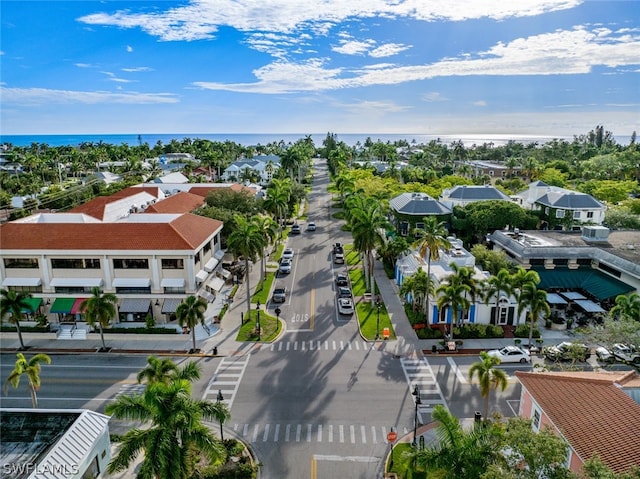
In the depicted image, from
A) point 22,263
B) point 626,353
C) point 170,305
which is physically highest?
point 22,263

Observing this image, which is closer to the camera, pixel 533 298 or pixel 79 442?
pixel 79 442

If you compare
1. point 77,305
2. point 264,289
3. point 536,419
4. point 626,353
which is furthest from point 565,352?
point 77,305

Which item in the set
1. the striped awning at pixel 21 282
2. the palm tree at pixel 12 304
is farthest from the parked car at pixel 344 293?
the striped awning at pixel 21 282

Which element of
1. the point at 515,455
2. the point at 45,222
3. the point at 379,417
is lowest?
the point at 379,417

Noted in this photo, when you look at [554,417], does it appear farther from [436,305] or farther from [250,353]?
[250,353]

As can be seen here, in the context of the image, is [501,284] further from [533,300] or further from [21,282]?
[21,282]

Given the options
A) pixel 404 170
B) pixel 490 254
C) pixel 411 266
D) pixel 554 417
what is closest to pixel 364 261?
pixel 411 266
